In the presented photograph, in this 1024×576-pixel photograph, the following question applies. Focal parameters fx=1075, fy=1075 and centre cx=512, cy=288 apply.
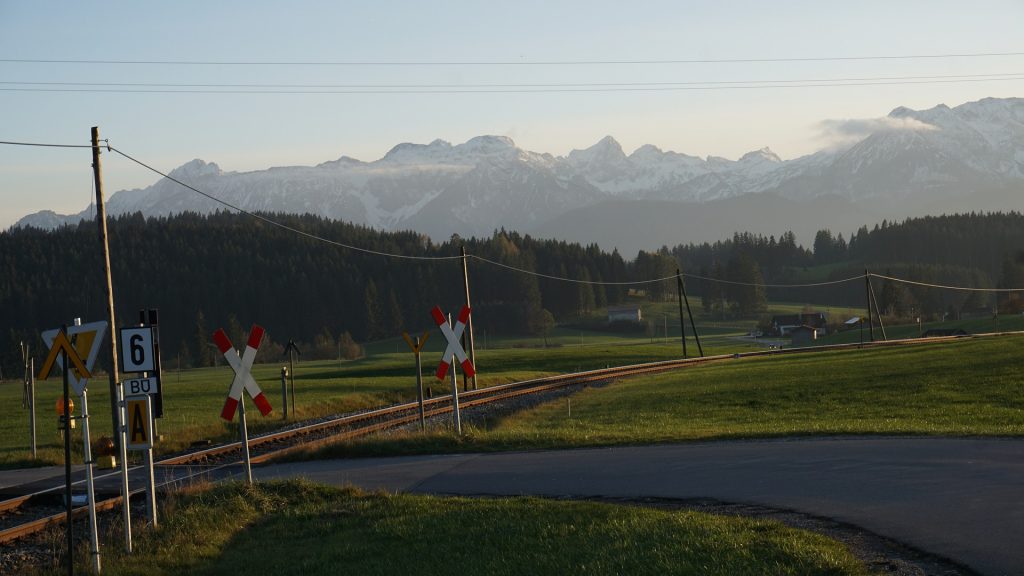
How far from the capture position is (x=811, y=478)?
51.0 ft

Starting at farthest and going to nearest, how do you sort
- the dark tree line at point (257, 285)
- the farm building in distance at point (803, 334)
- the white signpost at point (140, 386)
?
the dark tree line at point (257, 285)
the farm building in distance at point (803, 334)
the white signpost at point (140, 386)

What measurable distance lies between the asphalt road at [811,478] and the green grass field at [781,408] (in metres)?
1.26

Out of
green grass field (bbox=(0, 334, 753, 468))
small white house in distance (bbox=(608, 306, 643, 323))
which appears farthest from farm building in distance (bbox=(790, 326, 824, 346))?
green grass field (bbox=(0, 334, 753, 468))

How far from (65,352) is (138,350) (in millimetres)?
2513

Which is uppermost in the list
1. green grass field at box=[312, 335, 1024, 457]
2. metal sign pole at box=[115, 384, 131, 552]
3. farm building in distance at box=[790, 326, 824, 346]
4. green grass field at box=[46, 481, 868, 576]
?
metal sign pole at box=[115, 384, 131, 552]

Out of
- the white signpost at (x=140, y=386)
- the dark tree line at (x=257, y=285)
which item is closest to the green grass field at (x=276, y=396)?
the white signpost at (x=140, y=386)

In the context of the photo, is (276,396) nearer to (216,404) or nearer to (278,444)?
(216,404)

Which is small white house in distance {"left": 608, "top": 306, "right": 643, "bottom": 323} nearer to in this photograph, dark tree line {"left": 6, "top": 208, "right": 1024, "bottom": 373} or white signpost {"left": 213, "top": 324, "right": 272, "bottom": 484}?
dark tree line {"left": 6, "top": 208, "right": 1024, "bottom": 373}

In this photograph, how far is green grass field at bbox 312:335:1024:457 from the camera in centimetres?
2227

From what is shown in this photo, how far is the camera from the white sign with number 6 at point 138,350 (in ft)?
45.5

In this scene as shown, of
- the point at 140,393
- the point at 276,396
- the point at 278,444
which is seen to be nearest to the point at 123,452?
the point at 140,393

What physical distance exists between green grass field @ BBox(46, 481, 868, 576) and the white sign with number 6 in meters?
2.11

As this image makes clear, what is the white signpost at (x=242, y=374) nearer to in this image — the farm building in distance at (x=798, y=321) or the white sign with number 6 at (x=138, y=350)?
the white sign with number 6 at (x=138, y=350)

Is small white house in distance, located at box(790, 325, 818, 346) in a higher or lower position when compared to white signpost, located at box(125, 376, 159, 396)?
lower
